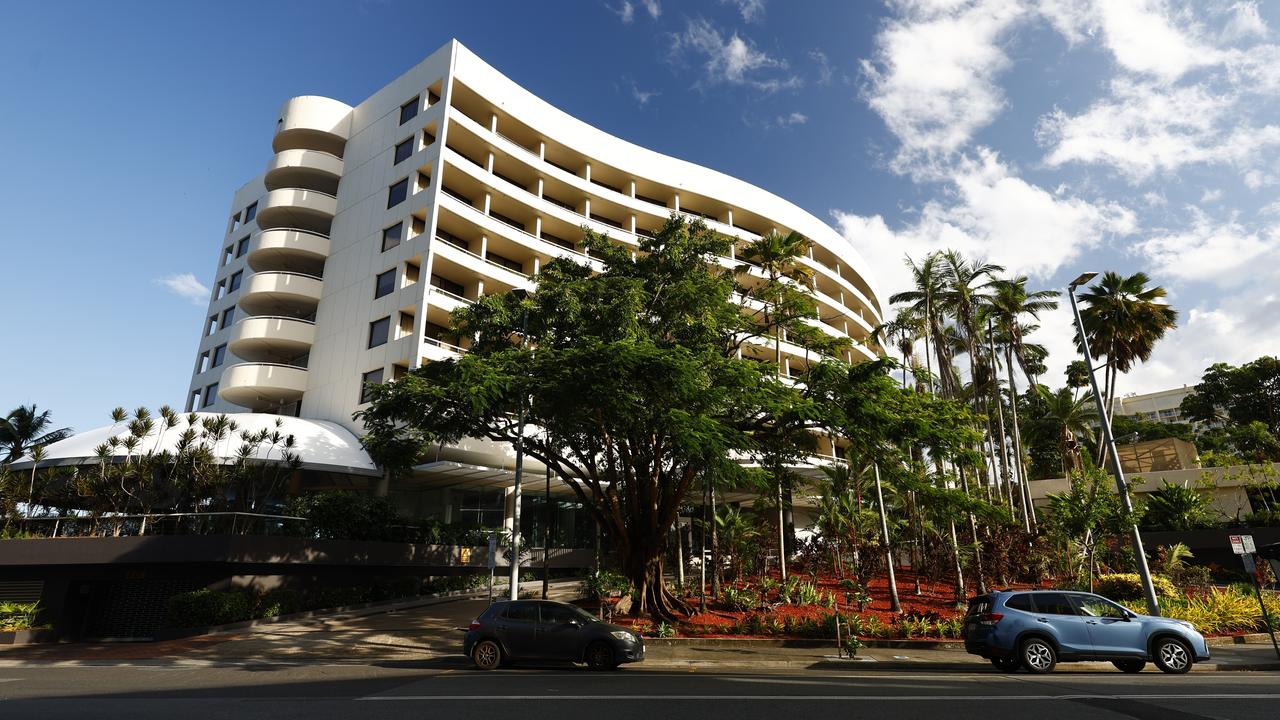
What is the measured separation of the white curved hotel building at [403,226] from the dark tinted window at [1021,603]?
21817 mm

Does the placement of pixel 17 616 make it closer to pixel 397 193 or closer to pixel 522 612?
pixel 522 612

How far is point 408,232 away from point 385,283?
9.66ft

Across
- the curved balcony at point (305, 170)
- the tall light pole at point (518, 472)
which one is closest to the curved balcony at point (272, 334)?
the curved balcony at point (305, 170)

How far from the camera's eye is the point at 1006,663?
13078 mm

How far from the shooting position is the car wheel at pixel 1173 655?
12.8m

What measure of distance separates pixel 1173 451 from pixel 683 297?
115 feet

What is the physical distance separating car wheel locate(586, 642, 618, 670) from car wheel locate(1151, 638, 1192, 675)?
35.2ft

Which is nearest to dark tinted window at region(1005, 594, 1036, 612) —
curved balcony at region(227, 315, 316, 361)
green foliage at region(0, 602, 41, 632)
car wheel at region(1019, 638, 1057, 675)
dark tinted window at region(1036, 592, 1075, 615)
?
dark tinted window at region(1036, 592, 1075, 615)

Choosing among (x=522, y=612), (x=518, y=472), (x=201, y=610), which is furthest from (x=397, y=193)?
(x=522, y=612)

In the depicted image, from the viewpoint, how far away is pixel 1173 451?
37.5m

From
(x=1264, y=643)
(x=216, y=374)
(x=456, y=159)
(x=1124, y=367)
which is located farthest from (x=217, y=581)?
(x=1124, y=367)

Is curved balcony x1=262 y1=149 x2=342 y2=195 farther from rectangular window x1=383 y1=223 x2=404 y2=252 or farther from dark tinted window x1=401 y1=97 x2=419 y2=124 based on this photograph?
rectangular window x1=383 y1=223 x2=404 y2=252

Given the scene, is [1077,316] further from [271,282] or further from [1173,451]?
[271,282]

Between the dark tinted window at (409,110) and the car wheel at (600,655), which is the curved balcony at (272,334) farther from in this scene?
the car wheel at (600,655)
